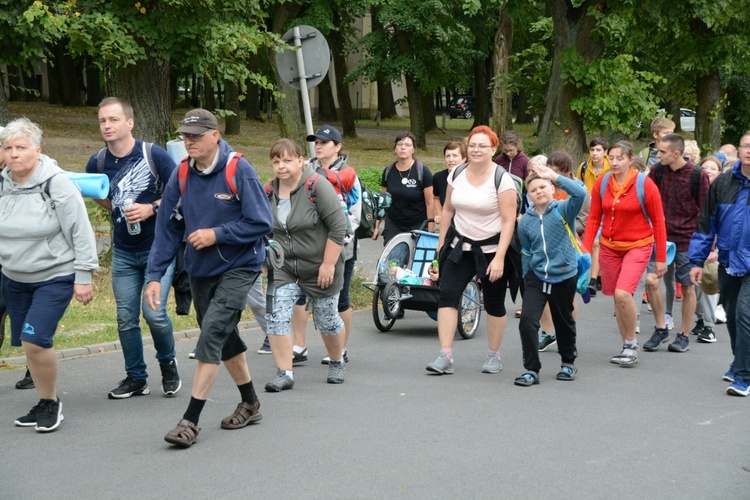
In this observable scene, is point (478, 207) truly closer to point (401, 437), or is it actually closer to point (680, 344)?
point (401, 437)

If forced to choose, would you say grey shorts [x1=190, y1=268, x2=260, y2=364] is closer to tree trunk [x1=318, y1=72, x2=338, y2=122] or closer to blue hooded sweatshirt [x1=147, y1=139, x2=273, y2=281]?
blue hooded sweatshirt [x1=147, y1=139, x2=273, y2=281]

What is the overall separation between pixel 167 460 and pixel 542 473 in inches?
83.0

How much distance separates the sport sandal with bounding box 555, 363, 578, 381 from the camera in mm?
8258

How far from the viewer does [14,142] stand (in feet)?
20.6

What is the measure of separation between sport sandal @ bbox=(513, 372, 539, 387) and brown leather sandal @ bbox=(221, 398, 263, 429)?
2.27 meters

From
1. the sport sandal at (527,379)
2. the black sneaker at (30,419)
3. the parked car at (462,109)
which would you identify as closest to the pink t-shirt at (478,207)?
the sport sandal at (527,379)

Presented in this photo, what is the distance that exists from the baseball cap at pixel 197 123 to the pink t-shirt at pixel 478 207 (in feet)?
8.40

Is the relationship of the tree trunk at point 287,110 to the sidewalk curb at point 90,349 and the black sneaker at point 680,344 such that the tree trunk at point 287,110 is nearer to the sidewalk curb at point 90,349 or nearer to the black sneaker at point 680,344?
the sidewalk curb at point 90,349

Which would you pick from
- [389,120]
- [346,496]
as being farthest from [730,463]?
[389,120]

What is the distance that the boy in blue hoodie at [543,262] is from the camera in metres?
7.99

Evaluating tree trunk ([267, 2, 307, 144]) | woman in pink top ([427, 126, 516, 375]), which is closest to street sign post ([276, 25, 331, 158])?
woman in pink top ([427, 126, 516, 375])

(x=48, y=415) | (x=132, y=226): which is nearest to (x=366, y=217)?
(x=132, y=226)

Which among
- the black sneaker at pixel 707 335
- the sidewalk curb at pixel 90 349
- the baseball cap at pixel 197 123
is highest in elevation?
the baseball cap at pixel 197 123

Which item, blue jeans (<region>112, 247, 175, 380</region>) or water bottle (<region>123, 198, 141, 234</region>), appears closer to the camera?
water bottle (<region>123, 198, 141, 234</region>)
